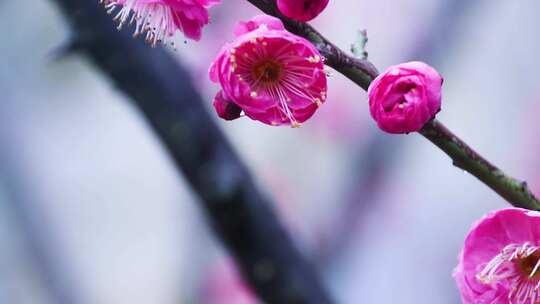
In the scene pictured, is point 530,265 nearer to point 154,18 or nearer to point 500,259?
point 500,259

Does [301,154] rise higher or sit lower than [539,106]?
higher

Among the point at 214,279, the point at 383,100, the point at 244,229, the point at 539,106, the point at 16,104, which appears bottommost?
the point at 539,106

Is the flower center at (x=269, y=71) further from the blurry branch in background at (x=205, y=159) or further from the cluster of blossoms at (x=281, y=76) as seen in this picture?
the blurry branch in background at (x=205, y=159)

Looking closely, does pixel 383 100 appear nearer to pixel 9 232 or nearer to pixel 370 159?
pixel 370 159

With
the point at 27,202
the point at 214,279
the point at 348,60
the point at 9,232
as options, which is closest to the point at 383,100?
the point at 348,60

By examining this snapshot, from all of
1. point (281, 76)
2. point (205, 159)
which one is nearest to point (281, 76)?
point (281, 76)

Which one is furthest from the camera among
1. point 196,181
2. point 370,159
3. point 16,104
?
point 16,104

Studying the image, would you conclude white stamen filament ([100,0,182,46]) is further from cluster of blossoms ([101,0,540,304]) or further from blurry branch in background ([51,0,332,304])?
blurry branch in background ([51,0,332,304])
